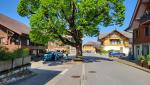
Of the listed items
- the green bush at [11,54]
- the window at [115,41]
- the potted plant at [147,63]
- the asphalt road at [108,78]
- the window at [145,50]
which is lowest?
the asphalt road at [108,78]

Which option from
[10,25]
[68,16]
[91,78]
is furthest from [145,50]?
[91,78]

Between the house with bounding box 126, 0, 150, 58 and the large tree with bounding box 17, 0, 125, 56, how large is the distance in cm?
236

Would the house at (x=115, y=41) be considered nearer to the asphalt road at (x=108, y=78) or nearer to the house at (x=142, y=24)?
the house at (x=142, y=24)

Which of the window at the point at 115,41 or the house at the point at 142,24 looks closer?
the house at the point at 142,24

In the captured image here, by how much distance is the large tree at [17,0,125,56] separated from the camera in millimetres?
46469

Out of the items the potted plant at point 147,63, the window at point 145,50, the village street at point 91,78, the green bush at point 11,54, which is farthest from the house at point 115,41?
the green bush at point 11,54

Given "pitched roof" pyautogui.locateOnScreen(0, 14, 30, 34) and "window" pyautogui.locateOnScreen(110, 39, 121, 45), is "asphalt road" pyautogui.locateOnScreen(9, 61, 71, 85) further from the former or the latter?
"window" pyautogui.locateOnScreen(110, 39, 121, 45)

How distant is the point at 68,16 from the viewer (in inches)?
1956

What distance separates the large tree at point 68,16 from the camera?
46.5 metres

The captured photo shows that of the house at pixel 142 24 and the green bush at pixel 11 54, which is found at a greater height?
the house at pixel 142 24

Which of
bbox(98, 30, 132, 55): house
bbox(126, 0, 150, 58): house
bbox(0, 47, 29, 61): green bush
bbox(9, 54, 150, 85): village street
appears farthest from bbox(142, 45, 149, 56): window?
bbox(98, 30, 132, 55): house

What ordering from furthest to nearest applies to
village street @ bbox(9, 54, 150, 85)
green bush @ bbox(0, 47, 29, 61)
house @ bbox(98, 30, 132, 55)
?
house @ bbox(98, 30, 132, 55)
green bush @ bbox(0, 47, 29, 61)
village street @ bbox(9, 54, 150, 85)

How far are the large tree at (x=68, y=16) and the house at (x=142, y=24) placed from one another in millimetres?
2359

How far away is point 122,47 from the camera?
11169cm
